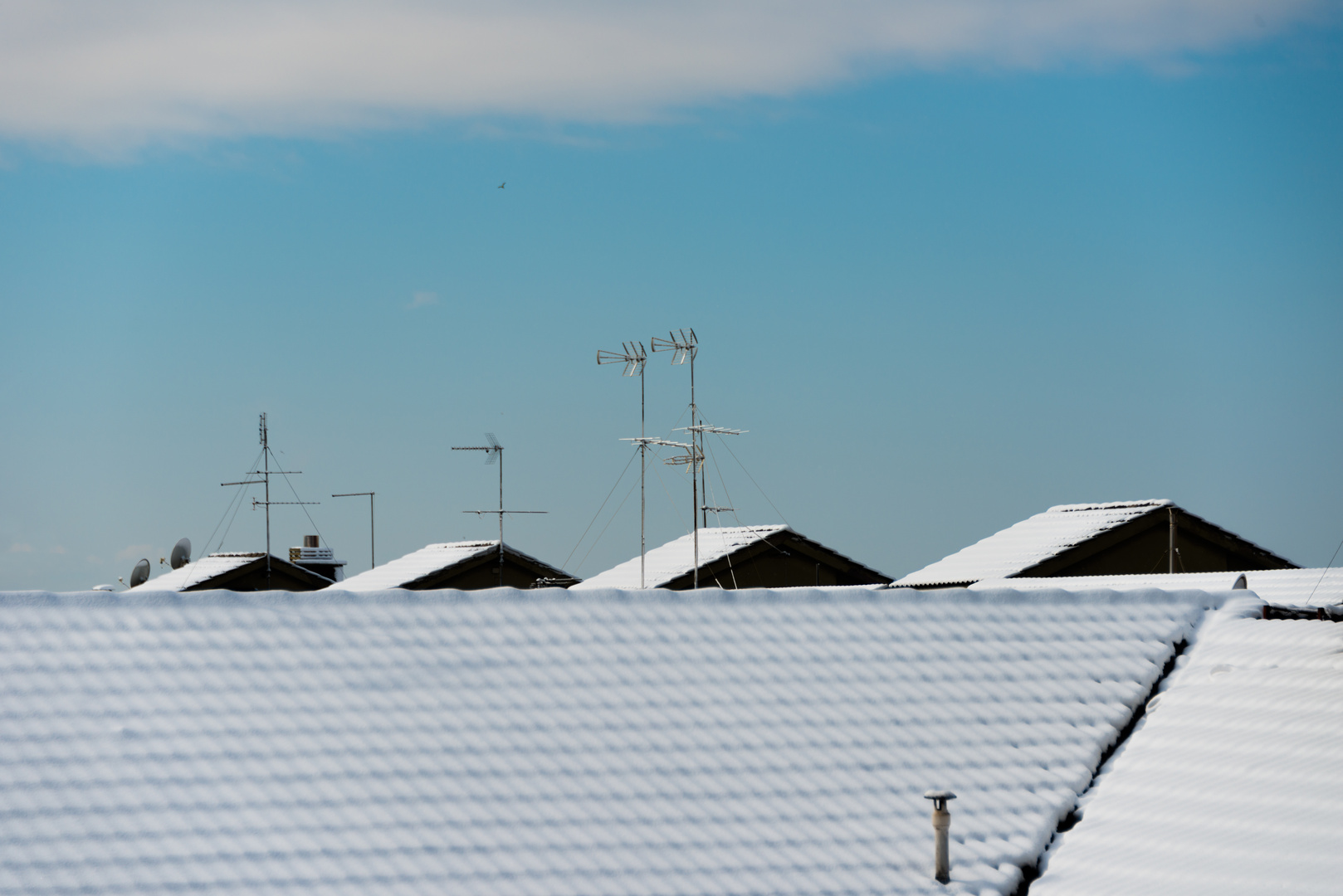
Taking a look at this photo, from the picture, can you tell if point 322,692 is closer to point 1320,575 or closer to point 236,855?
point 236,855

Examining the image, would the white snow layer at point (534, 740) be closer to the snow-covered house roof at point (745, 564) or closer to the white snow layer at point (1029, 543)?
the white snow layer at point (1029, 543)

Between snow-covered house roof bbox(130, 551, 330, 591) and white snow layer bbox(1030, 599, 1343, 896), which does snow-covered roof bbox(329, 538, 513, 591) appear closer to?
snow-covered house roof bbox(130, 551, 330, 591)

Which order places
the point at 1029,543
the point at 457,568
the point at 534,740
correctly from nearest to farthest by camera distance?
the point at 534,740
the point at 1029,543
the point at 457,568

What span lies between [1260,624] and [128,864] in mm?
8682

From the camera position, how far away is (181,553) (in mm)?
48438

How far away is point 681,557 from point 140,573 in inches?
934

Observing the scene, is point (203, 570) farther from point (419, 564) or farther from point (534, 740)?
point (534, 740)

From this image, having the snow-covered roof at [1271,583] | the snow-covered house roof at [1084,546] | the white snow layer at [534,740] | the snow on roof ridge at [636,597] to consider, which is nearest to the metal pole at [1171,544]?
the snow-covered house roof at [1084,546]

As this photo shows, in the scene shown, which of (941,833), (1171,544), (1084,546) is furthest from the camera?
(1084,546)

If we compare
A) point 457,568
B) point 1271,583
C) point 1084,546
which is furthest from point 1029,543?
point 457,568

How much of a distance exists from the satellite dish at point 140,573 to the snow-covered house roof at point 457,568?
11.7m

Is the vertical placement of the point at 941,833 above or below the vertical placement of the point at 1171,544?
below

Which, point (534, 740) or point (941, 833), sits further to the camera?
point (534, 740)

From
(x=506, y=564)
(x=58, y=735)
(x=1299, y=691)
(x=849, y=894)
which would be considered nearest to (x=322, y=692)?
(x=58, y=735)
